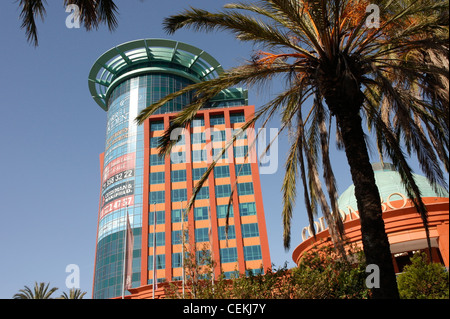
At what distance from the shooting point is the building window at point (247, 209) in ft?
207

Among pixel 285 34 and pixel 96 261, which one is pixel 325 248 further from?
pixel 96 261

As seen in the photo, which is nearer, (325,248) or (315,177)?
(315,177)

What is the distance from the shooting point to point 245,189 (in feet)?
214

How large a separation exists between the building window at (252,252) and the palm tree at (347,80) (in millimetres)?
50033

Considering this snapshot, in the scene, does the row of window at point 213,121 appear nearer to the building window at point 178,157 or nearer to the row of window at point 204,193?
the building window at point 178,157

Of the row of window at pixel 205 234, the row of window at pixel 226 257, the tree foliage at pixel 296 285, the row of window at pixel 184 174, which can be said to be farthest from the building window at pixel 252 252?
the tree foliage at pixel 296 285

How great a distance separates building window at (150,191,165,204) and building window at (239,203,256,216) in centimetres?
1275

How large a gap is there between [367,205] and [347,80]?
2622 mm

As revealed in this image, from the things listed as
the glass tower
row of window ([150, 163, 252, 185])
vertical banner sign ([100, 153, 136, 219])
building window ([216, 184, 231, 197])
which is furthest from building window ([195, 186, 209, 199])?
vertical banner sign ([100, 153, 136, 219])

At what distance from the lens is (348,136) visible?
28.3ft

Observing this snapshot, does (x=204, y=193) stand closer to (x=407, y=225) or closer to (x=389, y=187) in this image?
(x=389, y=187)
